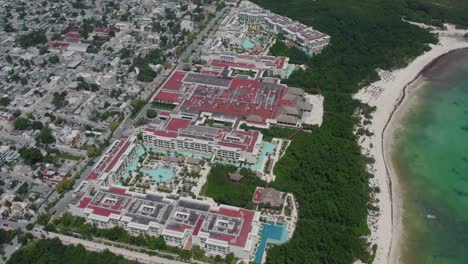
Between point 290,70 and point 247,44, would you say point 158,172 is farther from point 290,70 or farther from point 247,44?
point 247,44

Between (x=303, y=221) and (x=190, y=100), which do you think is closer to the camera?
(x=303, y=221)

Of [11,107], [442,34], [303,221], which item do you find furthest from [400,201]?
[11,107]

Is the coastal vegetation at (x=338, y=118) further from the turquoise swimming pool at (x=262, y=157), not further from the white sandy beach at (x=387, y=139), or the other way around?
the turquoise swimming pool at (x=262, y=157)

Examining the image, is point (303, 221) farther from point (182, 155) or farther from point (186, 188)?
point (182, 155)

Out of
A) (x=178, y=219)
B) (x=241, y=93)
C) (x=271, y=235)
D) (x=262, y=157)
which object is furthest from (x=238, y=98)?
(x=271, y=235)

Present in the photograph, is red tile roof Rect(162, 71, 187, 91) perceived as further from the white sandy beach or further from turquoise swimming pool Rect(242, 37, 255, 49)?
the white sandy beach

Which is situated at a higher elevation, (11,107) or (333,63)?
(333,63)
